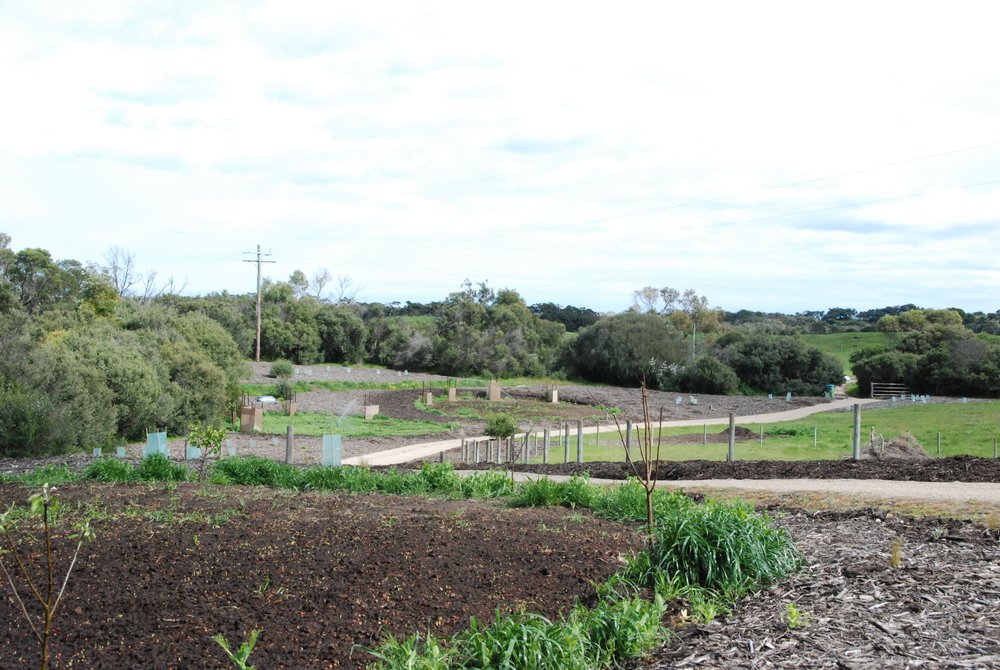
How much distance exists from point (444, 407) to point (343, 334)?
2422cm

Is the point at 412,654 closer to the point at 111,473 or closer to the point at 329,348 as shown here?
the point at 111,473

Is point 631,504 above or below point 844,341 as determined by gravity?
below

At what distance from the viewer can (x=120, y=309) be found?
1446 inches

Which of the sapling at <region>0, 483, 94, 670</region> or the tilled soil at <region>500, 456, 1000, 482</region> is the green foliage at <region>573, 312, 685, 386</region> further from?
the sapling at <region>0, 483, 94, 670</region>

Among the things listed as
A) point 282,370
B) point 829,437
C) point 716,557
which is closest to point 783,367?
point 829,437

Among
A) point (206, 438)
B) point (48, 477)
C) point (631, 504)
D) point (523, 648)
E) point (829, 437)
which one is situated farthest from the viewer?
point (829, 437)

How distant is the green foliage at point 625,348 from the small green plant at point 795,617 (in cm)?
4974

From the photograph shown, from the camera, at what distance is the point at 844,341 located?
72062 millimetres

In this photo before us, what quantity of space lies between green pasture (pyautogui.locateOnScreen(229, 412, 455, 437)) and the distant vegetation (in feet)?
7.69

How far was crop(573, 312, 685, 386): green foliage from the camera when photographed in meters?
56.7

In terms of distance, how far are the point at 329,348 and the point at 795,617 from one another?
60.1 meters

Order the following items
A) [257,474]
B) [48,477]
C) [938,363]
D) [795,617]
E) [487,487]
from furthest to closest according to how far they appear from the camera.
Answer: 1. [938,363]
2. [257,474]
3. [48,477]
4. [487,487]
5. [795,617]

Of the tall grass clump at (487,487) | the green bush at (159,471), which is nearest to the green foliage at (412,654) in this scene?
the tall grass clump at (487,487)

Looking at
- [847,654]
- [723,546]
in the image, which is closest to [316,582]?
[723,546]
